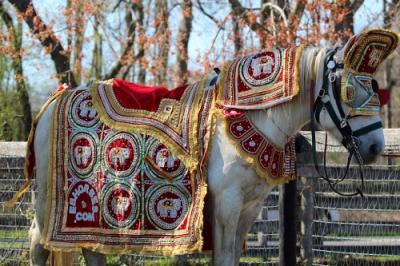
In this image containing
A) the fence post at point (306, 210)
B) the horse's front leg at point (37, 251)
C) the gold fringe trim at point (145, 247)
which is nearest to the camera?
the gold fringe trim at point (145, 247)

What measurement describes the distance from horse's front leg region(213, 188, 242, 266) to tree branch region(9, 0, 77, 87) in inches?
289

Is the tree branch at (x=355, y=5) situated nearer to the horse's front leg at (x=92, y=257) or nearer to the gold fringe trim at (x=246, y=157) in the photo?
the gold fringe trim at (x=246, y=157)

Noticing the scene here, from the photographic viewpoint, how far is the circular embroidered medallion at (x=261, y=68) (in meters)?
3.92

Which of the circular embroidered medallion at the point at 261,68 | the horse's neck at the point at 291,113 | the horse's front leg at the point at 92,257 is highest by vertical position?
the circular embroidered medallion at the point at 261,68

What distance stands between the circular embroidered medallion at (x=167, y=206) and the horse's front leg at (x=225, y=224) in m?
0.22

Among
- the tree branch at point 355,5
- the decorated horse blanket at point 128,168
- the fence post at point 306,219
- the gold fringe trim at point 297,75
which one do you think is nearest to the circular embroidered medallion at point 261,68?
the gold fringe trim at point 297,75

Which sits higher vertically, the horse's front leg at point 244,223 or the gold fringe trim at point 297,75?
the gold fringe trim at point 297,75

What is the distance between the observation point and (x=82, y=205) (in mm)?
4266

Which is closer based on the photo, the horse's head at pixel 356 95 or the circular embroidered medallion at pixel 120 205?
the horse's head at pixel 356 95

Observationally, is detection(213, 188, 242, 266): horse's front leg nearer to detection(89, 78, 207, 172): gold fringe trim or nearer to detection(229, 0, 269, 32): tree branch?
detection(89, 78, 207, 172): gold fringe trim

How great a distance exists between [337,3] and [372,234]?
4180 mm

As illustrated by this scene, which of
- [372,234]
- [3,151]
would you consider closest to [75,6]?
[3,151]

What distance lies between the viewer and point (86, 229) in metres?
4.23

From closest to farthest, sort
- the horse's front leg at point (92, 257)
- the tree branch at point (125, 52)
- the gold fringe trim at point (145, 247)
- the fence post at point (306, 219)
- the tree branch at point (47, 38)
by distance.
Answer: the gold fringe trim at point (145, 247)
the horse's front leg at point (92, 257)
the fence post at point (306, 219)
the tree branch at point (47, 38)
the tree branch at point (125, 52)
